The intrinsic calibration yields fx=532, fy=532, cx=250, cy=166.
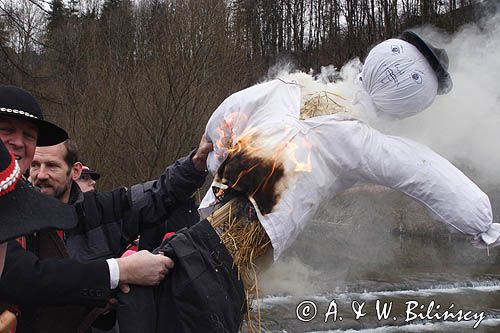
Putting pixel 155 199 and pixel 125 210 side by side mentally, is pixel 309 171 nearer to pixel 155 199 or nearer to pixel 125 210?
pixel 155 199

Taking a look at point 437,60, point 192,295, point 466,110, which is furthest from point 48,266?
point 466,110

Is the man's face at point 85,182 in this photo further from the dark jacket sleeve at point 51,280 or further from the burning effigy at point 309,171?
the dark jacket sleeve at point 51,280

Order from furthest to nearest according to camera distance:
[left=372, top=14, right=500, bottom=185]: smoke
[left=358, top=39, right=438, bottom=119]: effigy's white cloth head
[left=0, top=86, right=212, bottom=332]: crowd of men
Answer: [left=372, top=14, right=500, bottom=185]: smoke
[left=358, top=39, right=438, bottom=119]: effigy's white cloth head
[left=0, top=86, right=212, bottom=332]: crowd of men

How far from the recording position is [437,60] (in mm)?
2545

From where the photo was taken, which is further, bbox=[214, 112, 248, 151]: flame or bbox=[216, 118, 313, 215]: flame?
bbox=[214, 112, 248, 151]: flame

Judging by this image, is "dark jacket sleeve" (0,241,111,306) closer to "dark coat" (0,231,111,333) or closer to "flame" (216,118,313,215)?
"dark coat" (0,231,111,333)

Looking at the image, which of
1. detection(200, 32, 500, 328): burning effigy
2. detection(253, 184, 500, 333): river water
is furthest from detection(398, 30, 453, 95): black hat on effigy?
detection(253, 184, 500, 333): river water

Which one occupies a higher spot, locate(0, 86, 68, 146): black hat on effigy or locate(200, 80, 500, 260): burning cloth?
locate(0, 86, 68, 146): black hat on effigy

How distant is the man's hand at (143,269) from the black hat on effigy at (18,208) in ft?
2.37

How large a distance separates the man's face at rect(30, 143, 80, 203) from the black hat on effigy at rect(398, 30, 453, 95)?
7.15 ft

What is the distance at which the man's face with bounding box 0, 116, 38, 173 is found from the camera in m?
2.27

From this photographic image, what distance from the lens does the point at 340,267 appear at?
42.8 ft

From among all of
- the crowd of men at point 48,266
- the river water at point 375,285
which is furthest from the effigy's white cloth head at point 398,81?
the river water at point 375,285

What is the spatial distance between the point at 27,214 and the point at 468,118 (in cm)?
230
